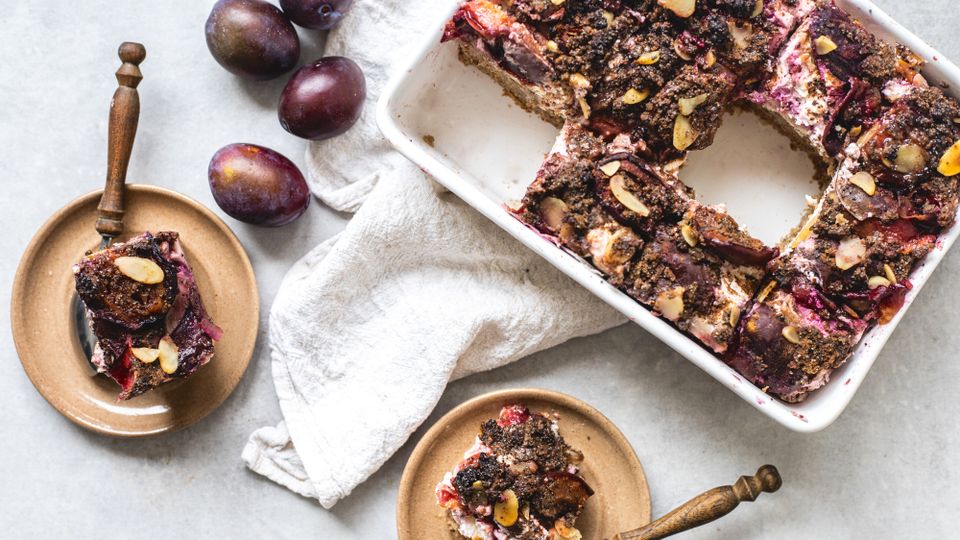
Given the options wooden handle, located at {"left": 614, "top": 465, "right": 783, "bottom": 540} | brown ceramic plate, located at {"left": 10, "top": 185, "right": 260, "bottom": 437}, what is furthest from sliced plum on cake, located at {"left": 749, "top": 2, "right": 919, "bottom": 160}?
brown ceramic plate, located at {"left": 10, "top": 185, "right": 260, "bottom": 437}

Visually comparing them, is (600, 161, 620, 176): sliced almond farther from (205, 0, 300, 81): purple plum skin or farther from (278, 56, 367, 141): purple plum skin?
(205, 0, 300, 81): purple plum skin

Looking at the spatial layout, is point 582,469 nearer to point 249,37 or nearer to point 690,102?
point 690,102

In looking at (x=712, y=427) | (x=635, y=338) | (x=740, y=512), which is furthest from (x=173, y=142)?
(x=740, y=512)

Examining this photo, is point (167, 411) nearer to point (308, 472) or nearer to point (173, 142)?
point (308, 472)

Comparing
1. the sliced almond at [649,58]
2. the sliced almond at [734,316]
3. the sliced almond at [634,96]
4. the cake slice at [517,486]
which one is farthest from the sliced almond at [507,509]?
the sliced almond at [649,58]

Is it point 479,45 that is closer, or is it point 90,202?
point 479,45

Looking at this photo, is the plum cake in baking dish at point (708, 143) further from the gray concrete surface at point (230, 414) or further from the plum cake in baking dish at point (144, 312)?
the plum cake in baking dish at point (144, 312)

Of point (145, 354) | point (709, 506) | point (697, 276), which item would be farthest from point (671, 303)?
point (145, 354)
